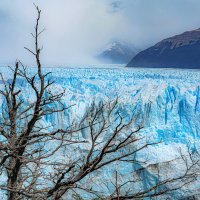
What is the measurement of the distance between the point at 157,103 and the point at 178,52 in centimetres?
426

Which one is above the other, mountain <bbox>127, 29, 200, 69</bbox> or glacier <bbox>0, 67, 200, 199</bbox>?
mountain <bbox>127, 29, 200, 69</bbox>

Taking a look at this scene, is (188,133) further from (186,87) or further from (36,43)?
(36,43)

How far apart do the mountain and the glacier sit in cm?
289

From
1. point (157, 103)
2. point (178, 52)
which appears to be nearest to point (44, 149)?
point (157, 103)

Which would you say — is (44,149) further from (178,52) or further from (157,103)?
Answer: (178,52)

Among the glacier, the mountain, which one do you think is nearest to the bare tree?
the glacier

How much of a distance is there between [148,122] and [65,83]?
2.21m

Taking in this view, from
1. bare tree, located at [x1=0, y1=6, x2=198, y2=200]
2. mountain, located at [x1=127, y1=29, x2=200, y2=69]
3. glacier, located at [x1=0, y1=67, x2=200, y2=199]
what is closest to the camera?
bare tree, located at [x1=0, y1=6, x2=198, y2=200]

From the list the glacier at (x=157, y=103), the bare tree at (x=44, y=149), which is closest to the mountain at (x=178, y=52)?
the glacier at (x=157, y=103)

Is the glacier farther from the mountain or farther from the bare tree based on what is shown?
Result: the bare tree

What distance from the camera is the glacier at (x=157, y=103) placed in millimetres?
8648

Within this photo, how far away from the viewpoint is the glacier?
28.4ft

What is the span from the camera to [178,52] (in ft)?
41.7

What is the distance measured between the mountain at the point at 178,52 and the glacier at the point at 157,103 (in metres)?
2.89
